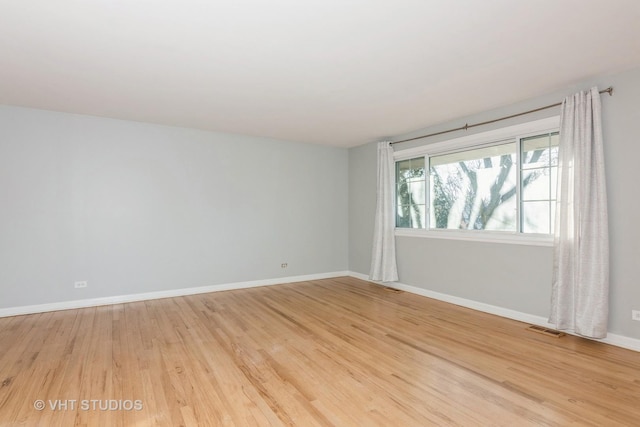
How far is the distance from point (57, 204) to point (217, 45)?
135 inches

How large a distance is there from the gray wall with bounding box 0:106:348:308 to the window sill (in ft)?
6.19

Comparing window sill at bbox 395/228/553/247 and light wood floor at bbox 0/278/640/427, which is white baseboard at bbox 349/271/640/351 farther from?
window sill at bbox 395/228/553/247

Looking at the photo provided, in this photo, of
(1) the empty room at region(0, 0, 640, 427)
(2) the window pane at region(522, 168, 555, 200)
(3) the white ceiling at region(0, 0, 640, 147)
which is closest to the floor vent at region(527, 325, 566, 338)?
(1) the empty room at region(0, 0, 640, 427)

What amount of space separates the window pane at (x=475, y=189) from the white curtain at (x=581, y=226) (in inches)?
27.4

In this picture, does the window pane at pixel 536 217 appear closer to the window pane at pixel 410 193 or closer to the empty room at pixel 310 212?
the empty room at pixel 310 212

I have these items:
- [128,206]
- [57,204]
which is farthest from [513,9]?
[57,204]

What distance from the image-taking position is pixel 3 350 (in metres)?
3.14

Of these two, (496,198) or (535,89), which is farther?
(496,198)

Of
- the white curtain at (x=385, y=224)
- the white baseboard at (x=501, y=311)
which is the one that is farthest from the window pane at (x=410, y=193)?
the white baseboard at (x=501, y=311)

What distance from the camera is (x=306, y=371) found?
106 inches

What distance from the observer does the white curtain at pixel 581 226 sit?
321 cm

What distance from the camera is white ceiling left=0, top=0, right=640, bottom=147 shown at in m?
2.20

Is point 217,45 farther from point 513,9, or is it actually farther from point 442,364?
point 442,364

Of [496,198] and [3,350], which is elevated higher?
[496,198]
